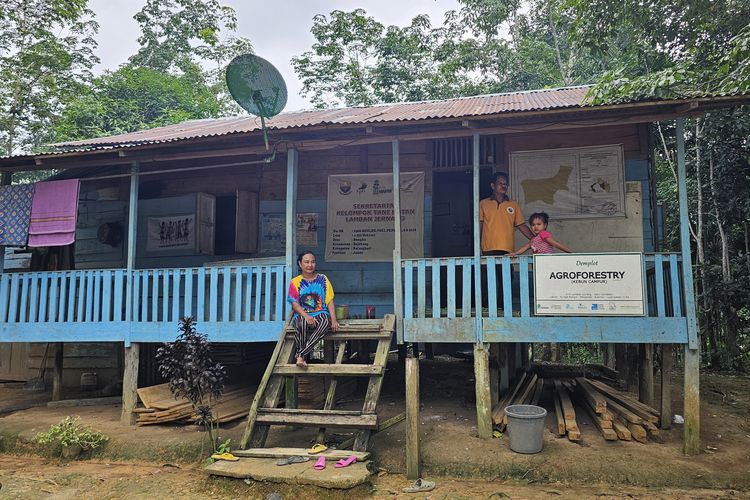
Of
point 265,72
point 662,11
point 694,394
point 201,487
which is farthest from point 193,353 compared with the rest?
point 662,11

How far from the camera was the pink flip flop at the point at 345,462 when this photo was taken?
15.4ft

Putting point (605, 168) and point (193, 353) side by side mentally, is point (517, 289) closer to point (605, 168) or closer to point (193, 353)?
point (605, 168)

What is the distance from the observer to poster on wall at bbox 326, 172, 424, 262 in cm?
770

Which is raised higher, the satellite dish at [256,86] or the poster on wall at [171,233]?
the satellite dish at [256,86]

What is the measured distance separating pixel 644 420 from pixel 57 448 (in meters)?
6.90

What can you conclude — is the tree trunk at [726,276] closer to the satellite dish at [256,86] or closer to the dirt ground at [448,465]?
the dirt ground at [448,465]

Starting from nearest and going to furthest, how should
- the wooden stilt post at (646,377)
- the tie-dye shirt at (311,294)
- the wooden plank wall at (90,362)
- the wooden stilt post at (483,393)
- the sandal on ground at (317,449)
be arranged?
the sandal on ground at (317,449), the wooden stilt post at (483,393), the tie-dye shirt at (311,294), the wooden stilt post at (646,377), the wooden plank wall at (90,362)

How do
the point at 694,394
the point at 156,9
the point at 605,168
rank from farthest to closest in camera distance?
the point at 156,9, the point at 605,168, the point at 694,394

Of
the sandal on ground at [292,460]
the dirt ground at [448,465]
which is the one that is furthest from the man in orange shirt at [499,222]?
the sandal on ground at [292,460]

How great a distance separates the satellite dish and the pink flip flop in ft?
11.7

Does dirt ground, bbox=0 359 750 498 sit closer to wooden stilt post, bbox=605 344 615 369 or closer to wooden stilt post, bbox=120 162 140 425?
wooden stilt post, bbox=120 162 140 425

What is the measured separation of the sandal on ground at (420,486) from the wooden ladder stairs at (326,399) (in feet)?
1.79

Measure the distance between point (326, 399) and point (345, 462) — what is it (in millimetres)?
933

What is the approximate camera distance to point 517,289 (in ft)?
23.7
